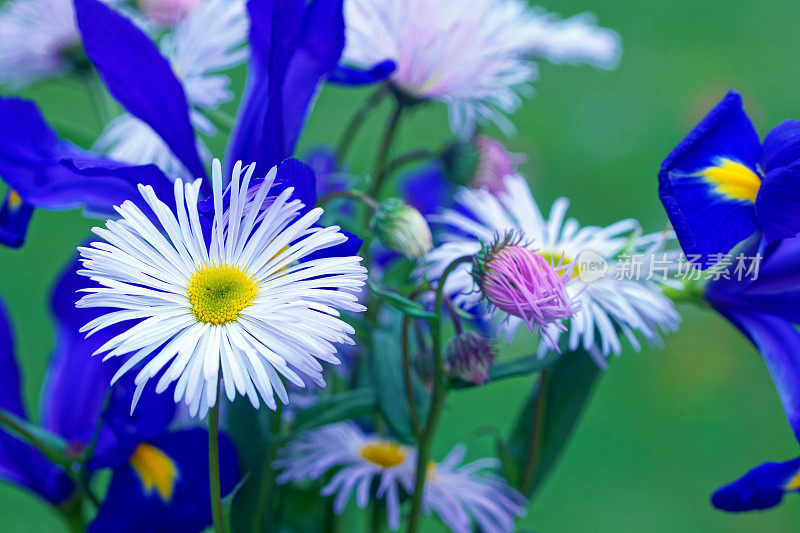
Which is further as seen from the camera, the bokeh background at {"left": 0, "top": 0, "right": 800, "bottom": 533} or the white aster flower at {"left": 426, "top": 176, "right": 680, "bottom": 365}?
the bokeh background at {"left": 0, "top": 0, "right": 800, "bottom": 533}

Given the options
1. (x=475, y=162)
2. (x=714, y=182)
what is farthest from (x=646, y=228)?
(x=714, y=182)

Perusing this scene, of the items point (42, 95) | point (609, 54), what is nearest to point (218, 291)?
point (609, 54)

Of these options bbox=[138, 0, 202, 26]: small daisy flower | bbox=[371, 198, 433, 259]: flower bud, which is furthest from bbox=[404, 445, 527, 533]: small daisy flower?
bbox=[138, 0, 202, 26]: small daisy flower

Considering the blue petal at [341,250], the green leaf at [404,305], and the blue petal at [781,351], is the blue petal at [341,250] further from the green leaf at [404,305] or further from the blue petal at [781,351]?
the blue petal at [781,351]

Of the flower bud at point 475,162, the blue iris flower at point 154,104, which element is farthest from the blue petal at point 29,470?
the flower bud at point 475,162

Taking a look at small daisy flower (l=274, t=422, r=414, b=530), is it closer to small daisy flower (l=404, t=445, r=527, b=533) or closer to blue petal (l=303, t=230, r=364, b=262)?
small daisy flower (l=404, t=445, r=527, b=533)

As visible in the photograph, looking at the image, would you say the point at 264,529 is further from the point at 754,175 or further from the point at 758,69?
the point at 758,69

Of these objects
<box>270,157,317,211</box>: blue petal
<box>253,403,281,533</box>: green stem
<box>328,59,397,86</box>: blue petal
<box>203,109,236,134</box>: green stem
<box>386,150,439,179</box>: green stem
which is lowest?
<box>253,403,281,533</box>: green stem
